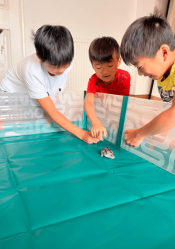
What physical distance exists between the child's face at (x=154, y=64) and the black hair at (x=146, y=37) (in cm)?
1

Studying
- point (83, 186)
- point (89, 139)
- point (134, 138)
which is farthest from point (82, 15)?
point (83, 186)

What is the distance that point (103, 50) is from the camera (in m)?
1.04

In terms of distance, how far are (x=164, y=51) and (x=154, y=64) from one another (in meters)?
0.05

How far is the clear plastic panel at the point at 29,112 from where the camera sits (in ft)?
3.23

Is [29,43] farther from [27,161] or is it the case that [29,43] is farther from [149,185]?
[149,185]

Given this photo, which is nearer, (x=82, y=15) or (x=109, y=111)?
(x=109, y=111)

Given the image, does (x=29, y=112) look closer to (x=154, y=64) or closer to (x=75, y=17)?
(x=154, y=64)

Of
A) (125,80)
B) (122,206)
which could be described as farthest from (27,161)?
(125,80)

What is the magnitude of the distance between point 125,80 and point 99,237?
984mm

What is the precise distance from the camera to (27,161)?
2.40 feet

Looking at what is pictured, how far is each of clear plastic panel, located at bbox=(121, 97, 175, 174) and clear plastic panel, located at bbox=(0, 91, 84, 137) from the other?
1.24 feet

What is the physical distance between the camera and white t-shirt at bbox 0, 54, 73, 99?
95 cm

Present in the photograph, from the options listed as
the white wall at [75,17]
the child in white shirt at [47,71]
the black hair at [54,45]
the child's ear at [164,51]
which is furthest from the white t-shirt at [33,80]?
the white wall at [75,17]

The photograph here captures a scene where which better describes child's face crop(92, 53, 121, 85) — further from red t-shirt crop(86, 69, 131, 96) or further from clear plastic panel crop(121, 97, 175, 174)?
clear plastic panel crop(121, 97, 175, 174)
